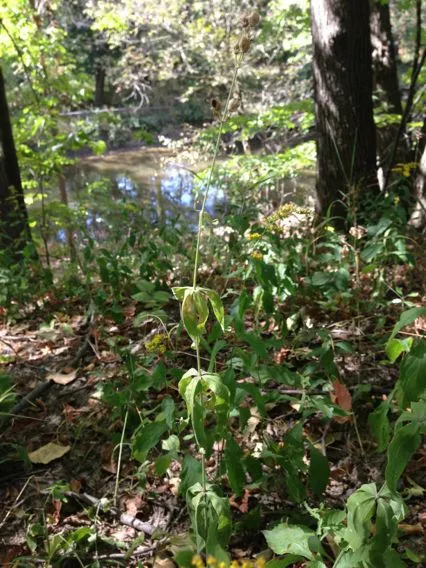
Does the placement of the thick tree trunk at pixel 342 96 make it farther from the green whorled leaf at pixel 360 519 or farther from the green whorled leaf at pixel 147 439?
the green whorled leaf at pixel 360 519

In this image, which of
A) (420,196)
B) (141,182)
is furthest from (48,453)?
(141,182)

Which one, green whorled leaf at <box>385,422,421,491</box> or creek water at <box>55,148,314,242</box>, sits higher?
green whorled leaf at <box>385,422,421,491</box>

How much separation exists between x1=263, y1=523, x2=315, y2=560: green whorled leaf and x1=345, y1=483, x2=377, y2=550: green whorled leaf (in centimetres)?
15

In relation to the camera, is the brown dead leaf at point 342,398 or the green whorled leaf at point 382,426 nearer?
the green whorled leaf at point 382,426

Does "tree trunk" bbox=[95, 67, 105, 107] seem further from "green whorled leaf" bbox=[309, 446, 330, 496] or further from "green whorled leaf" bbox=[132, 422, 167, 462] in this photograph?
"green whorled leaf" bbox=[309, 446, 330, 496]

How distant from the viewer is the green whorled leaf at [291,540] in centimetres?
112

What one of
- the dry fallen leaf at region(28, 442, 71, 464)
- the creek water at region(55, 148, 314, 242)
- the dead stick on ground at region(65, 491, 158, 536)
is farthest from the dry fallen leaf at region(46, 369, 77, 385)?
the creek water at region(55, 148, 314, 242)

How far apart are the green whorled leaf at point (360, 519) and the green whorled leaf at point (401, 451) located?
0.19 feet

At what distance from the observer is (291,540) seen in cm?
115

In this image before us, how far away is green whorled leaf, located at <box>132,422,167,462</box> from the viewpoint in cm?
137

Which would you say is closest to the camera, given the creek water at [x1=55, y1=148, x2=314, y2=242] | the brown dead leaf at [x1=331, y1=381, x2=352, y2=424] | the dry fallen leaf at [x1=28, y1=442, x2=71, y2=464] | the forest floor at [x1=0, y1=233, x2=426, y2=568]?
the forest floor at [x1=0, y1=233, x2=426, y2=568]

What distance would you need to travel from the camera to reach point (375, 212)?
289cm

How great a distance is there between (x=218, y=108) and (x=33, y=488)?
1.43m

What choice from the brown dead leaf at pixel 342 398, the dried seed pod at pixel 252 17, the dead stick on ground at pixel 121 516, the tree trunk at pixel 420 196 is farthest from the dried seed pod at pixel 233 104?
the tree trunk at pixel 420 196
